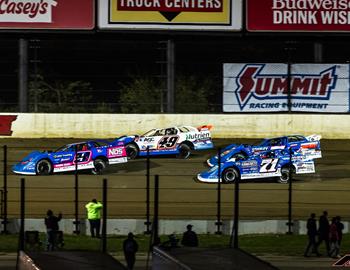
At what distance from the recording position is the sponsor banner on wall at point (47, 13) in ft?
136

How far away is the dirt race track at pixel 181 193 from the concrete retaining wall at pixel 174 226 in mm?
1063

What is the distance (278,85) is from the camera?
42031 millimetres

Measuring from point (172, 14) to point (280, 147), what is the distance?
31.1ft

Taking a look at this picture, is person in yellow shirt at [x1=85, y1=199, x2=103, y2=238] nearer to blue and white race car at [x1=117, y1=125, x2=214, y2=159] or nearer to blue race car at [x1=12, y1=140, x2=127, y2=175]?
blue race car at [x1=12, y1=140, x2=127, y2=175]

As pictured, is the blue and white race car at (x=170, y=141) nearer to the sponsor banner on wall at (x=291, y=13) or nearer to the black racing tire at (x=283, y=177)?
the black racing tire at (x=283, y=177)

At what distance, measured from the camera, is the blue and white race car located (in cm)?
3697

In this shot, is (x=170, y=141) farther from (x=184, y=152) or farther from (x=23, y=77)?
(x=23, y=77)

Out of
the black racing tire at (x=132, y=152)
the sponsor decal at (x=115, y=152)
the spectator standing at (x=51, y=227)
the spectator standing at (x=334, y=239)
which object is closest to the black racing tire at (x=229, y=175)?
the sponsor decal at (x=115, y=152)

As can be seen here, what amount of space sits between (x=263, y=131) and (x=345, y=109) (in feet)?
11.6

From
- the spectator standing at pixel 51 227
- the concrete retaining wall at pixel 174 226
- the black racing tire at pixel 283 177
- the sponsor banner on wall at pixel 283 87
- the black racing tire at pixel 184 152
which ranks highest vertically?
the sponsor banner on wall at pixel 283 87

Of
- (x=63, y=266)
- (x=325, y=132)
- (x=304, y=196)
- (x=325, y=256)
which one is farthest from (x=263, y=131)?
(x=63, y=266)

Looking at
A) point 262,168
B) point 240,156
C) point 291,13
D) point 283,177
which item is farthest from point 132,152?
point 291,13

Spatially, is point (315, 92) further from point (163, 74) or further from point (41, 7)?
point (41, 7)

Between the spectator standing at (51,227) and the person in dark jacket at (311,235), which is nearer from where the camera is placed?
the spectator standing at (51,227)
